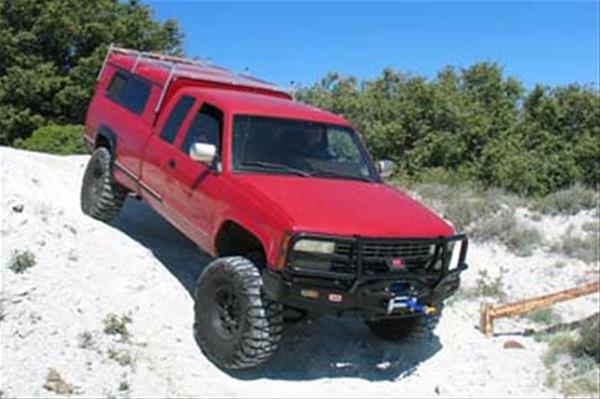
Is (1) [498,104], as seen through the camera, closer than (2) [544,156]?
No

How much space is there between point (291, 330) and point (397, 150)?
1238cm

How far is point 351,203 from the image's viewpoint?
7.17 m

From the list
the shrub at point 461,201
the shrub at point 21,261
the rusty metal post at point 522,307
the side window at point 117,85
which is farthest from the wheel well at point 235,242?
the shrub at point 461,201

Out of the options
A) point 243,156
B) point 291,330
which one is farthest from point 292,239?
point 291,330

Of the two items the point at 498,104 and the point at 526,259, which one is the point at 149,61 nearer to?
the point at 526,259

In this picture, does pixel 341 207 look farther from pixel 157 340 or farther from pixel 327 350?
pixel 157 340

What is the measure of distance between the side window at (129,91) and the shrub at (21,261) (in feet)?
7.50

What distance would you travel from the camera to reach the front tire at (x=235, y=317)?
6727 mm

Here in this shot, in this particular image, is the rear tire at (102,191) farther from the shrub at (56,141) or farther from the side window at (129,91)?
the shrub at (56,141)

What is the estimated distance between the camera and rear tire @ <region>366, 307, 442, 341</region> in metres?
8.13

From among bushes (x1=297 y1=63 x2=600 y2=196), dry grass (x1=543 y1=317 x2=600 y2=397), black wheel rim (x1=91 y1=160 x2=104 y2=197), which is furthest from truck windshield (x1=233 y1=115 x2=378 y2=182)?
bushes (x1=297 y1=63 x2=600 y2=196)

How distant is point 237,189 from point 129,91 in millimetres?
3385

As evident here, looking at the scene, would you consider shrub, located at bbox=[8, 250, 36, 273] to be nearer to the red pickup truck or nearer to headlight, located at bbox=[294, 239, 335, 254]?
the red pickup truck

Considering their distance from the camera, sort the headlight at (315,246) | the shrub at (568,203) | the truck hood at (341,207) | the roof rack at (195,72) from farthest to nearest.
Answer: the shrub at (568,203) → the roof rack at (195,72) → the truck hood at (341,207) → the headlight at (315,246)
